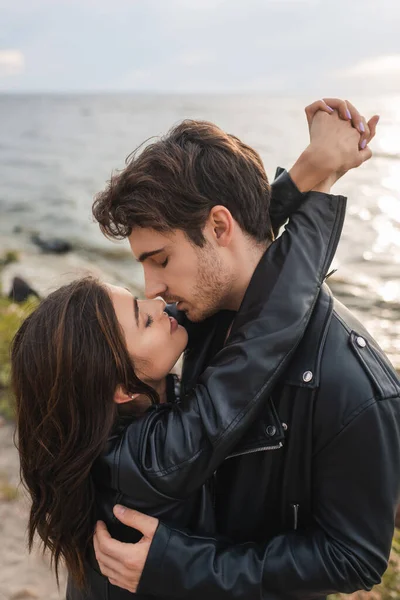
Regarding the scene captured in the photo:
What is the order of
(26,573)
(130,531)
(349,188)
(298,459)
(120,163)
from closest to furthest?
(298,459), (130,531), (26,573), (349,188), (120,163)

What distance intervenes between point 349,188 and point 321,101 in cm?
2473

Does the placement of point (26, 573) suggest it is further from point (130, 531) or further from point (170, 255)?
point (170, 255)

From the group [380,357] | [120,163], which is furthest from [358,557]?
[120,163]

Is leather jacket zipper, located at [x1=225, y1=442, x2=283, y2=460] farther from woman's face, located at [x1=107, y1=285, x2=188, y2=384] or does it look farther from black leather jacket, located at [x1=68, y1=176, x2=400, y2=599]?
woman's face, located at [x1=107, y1=285, x2=188, y2=384]

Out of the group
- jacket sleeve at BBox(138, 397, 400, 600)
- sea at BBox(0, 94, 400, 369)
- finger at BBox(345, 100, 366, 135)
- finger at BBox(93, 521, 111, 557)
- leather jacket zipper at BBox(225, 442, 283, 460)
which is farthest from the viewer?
sea at BBox(0, 94, 400, 369)

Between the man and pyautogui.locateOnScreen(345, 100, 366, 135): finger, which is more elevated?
pyautogui.locateOnScreen(345, 100, 366, 135): finger

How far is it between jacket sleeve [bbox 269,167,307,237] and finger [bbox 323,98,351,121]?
334 mm

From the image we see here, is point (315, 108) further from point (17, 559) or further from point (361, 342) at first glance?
point (17, 559)

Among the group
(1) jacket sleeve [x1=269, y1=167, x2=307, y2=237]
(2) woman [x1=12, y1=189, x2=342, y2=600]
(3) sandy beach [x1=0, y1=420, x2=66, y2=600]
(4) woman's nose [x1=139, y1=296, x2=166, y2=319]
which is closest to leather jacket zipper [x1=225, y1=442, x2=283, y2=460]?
(2) woman [x1=12, y1=189, x2=342, y2=600]

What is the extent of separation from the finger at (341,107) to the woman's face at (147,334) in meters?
1.08

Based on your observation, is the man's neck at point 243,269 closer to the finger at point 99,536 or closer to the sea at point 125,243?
the sea at point 125,243

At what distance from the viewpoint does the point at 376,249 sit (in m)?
15.8

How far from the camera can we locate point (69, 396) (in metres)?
2.19

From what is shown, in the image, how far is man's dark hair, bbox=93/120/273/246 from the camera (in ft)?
8.05
